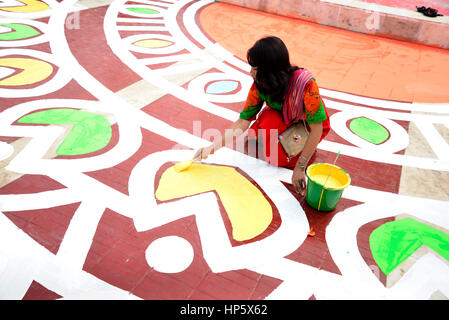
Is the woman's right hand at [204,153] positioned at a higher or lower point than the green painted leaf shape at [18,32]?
lower

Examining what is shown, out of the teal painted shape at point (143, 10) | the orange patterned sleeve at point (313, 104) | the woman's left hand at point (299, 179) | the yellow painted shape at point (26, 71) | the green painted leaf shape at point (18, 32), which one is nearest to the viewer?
the orange patterned sleeve at point (313, 104)

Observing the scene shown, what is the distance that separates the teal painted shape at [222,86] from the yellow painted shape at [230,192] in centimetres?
154

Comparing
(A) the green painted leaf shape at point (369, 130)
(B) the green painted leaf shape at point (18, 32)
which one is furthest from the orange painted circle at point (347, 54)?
(B) the green painted leaf shape at point (18, 32)

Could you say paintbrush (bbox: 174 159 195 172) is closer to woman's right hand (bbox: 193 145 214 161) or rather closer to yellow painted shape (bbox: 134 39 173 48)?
woman's right hand (bbox: 193 145 214 161)

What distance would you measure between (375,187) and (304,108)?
1003 mm

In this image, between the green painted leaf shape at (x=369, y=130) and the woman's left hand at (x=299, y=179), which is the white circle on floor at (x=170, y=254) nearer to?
the woman's left hand at (x=299, y=179)

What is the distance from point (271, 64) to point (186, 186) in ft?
3.77

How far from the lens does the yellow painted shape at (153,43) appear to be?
526 centimetres

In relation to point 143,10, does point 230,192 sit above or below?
below

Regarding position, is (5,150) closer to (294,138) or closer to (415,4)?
(294,138)

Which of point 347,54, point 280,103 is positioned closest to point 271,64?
point 280,103

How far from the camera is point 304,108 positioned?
2518 mm

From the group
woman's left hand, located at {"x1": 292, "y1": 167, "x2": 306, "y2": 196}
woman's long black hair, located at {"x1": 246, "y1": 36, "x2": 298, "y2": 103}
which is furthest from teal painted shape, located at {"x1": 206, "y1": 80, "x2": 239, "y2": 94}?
woman's left hand, located at {"x1": 292, "y1": 167, "x2": 306, "y2": 196}

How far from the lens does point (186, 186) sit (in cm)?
271
